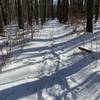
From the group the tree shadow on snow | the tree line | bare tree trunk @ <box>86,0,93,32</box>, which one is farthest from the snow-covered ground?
the tree line

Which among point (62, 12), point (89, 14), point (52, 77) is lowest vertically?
point (62, 12)

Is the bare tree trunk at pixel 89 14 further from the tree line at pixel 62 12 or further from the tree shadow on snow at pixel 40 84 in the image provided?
the tree shadow on snow at pixel 40 84

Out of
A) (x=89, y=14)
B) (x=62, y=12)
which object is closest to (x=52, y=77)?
(x=89, y=14)

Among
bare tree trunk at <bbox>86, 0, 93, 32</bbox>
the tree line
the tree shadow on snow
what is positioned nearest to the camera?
the tree shadow on snow

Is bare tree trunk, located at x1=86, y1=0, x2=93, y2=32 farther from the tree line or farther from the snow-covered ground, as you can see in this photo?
the snow-covered ground

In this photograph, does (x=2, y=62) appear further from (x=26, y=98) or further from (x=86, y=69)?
(x=26, y=98)

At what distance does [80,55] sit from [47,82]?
337 cm

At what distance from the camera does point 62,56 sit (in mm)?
9258

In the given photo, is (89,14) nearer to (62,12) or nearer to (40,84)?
(40,84)

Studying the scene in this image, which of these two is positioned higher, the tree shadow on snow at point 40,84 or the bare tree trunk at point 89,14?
the bare tree trunk at point 89,14

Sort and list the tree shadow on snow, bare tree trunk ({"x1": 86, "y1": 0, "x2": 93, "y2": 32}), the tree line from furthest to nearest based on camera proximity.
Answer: the tree line
bare tree trunk ({"x1": 86, "y1": 0, "x2": 93, "y2": 32})
the tree shadow on snow

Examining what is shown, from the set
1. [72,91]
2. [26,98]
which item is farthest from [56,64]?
[26,98]

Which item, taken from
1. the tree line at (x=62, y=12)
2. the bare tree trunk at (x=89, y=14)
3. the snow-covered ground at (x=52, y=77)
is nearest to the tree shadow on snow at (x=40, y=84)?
the snow-covered ground at (x=52, y=77)

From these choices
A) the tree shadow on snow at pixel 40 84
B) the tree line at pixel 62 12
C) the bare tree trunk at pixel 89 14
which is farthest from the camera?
the tree line at pixel 62 12
